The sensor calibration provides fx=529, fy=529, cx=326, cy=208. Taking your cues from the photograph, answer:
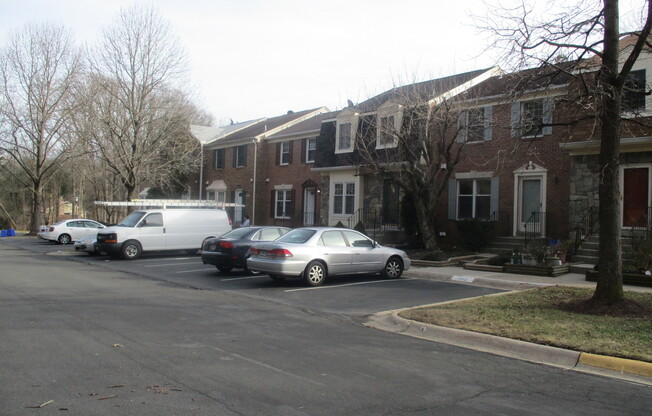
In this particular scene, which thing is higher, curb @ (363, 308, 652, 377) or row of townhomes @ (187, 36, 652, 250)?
row of townhomes @ (187, 36, 652, 250)

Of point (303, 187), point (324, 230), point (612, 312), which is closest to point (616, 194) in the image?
point (612, 312)

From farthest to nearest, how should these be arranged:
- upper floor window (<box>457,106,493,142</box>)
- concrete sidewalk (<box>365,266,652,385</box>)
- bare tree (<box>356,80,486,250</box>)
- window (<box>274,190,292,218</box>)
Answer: window (<box>274,190,292,218</box>) → bare tree (<box>356,80,486,250</box>) → upper floor window (<box>457,106,493,142</box>) → concrete sidewalk (<box>365,266,652,385</box>)

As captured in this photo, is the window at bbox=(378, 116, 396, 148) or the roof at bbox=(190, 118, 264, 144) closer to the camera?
the window at bbox=(378, 116, 396, 148)

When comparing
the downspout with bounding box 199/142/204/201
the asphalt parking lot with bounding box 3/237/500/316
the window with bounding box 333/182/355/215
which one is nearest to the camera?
the asphalt parking lot with bounding box 3/237/500/316

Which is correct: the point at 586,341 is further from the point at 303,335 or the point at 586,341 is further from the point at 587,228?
the point at 587,228

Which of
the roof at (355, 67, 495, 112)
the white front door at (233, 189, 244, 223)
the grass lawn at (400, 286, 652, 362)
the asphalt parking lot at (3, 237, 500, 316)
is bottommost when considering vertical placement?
the asphalt parking lot at (3, 237, 500, 316)

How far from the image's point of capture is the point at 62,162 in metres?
36.9

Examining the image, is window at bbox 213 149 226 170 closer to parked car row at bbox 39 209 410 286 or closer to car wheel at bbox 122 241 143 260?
parked car row at bbox 39 209 410 286

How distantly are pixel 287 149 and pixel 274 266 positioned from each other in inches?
804

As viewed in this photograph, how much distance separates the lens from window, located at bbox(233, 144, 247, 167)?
34.8 meters

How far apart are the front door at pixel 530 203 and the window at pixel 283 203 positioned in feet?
50.0

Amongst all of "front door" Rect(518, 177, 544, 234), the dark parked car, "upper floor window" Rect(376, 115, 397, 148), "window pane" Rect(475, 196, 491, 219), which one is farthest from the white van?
"front door" Rect(518, 177, 544, 234)

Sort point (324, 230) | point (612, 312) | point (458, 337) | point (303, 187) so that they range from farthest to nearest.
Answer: point (303, 187) < point (324, 230) < point (612, 312) < point (458, 337)

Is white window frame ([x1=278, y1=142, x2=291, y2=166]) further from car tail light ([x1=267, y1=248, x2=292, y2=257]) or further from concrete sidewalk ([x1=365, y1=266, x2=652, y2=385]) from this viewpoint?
concrete sidewalk ([x1=365, y1=266, x2=652, y2=385])
